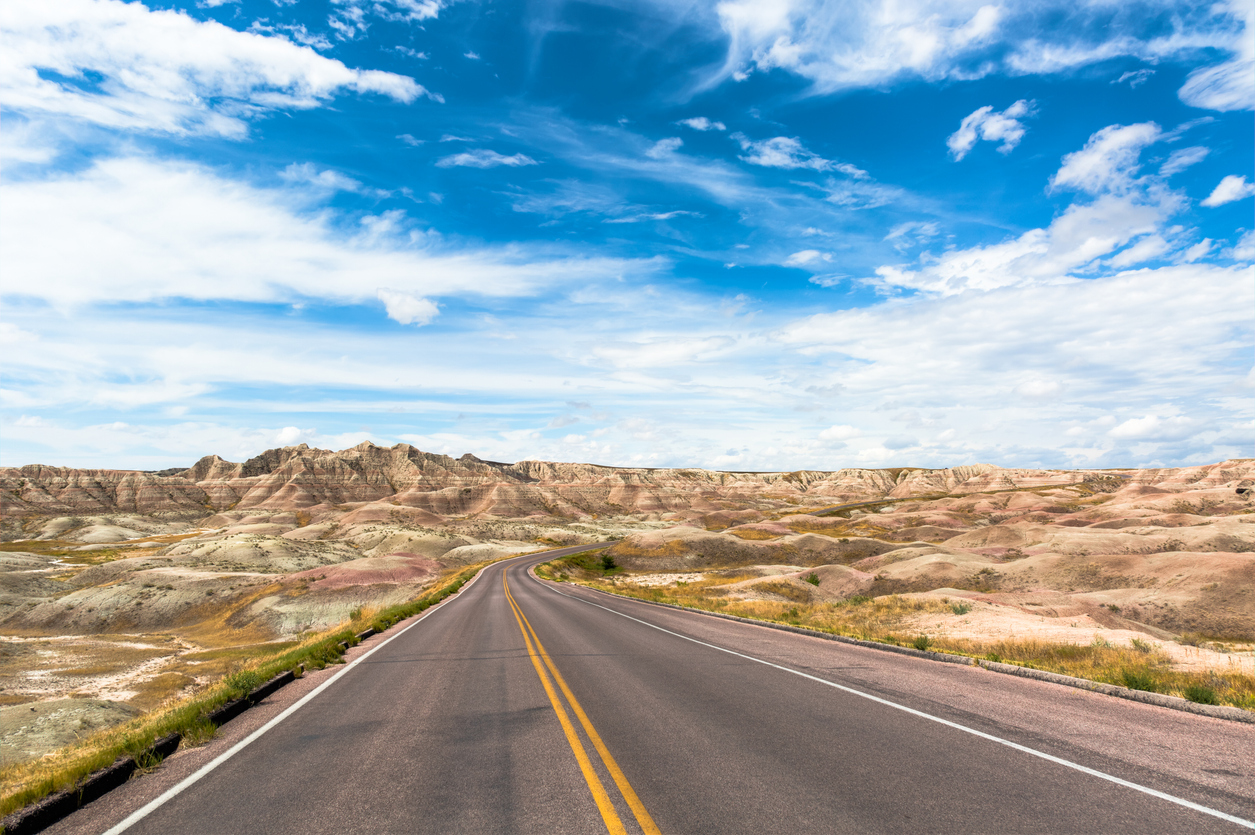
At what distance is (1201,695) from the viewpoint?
859 centimetres

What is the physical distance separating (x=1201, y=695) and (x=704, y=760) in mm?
7717

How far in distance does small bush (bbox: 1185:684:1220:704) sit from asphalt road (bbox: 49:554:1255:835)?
0.66 meters

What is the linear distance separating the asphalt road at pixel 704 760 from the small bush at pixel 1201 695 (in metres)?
0.66

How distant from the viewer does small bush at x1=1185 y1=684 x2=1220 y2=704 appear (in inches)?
335

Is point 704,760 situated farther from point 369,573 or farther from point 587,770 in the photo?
point 369,573

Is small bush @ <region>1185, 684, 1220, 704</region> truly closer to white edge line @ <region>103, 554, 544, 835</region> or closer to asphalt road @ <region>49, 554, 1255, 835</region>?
asphalt road @ <region>49, 554, 1255, 835</region>

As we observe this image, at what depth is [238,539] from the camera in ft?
248

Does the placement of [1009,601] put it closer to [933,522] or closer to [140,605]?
[140,605]

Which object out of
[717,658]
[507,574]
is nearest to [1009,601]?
[717,658]

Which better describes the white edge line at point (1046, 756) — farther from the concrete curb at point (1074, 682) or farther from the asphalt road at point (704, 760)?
the concrete curb at point (1074, 682)

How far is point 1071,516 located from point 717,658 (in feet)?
337

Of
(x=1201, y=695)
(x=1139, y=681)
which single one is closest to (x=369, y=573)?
(x=1139, y=681)

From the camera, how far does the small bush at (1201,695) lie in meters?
8.52

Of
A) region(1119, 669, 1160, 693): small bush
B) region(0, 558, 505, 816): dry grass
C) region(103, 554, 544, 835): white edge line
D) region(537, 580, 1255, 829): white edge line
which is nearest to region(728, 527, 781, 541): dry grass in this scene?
region(1119, 669, 1160, 693): small bush
